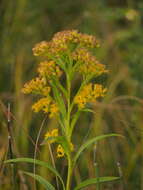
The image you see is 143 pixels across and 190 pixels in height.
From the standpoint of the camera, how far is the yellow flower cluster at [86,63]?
165 centimetres

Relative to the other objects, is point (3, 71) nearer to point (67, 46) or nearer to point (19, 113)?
point (19, 113)

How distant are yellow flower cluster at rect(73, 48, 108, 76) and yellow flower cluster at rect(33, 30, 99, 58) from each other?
0.04 metres

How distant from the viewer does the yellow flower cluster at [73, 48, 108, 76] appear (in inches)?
65.1

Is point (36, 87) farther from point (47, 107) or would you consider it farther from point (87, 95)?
point (87, 95)

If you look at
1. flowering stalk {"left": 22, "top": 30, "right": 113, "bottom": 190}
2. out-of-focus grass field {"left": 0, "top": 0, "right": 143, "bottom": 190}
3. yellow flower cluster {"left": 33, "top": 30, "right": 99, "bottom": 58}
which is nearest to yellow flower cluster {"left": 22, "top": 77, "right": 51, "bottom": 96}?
flowering stalk {"left": 22, "top": 30, "right": 113, "bottom": 190}

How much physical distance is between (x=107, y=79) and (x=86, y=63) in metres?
1.43

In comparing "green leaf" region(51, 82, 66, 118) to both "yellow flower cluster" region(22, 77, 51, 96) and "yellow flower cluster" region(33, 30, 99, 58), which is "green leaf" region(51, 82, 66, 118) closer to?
"yellow flower cluster" region(22, 77, 51, 96)

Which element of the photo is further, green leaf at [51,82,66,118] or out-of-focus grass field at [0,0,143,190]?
out-of-focus grass field at [0,0,143,190]

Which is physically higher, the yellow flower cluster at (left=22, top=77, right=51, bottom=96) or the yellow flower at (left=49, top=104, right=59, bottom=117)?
the yellow flower cluster at (left=22, top=77, right=51, bottom=96)

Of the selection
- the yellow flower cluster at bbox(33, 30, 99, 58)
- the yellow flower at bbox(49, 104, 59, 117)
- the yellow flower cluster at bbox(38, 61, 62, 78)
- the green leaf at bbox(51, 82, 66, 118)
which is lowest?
the yellow flower at bbox(49, 104, 59, 117)

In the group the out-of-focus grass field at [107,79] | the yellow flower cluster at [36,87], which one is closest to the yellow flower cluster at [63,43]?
the yellow flower cluster at [36,87]

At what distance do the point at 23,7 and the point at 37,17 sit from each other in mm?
408

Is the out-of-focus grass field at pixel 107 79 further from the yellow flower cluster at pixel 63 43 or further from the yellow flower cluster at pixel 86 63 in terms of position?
the yellow flower cluster at pixel 63 43

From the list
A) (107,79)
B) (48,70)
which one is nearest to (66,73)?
(48,70)
